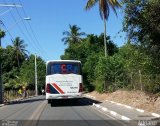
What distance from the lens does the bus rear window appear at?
34.3 m

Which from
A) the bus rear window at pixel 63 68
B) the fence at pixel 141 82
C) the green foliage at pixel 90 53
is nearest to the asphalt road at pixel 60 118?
the fence at pixel 141 82

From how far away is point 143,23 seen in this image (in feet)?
67.7

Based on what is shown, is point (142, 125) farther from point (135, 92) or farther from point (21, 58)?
point (21, 58)

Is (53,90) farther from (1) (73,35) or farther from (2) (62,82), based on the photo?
A: (1) (73,35)

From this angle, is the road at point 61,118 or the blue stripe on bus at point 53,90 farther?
the blue stripe on bus at point 53,90

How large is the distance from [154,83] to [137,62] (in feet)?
8.83

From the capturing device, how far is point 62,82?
34125mm

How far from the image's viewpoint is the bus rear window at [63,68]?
3428cm

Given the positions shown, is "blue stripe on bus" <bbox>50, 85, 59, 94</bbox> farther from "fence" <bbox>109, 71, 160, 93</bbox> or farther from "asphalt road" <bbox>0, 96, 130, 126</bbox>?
"fence" <bbox>109, 71, 160, 93</bbox>

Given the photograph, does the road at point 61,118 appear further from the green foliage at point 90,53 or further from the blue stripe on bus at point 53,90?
the green foliage at point 90,53

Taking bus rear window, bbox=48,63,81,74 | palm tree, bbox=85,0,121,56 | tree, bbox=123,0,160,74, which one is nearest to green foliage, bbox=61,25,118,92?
palm tree, bbox=85,0,121,56

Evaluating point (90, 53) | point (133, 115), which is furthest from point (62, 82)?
point (90, 53)

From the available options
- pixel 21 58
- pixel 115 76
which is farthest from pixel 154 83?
pixel 21 58

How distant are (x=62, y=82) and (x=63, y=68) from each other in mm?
1066
